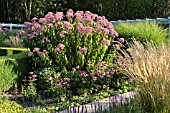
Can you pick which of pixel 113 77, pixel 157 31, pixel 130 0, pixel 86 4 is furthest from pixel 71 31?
pixel 86 4

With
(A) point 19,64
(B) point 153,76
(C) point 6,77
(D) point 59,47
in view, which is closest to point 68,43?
(D) point 59,47

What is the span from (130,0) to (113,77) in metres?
9.11

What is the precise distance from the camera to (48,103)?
17.2 feet

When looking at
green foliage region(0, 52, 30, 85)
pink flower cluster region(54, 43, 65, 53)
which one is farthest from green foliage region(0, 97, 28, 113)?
green foliage region(0, 52, 30, 85)

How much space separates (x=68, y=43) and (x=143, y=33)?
2.06 meters

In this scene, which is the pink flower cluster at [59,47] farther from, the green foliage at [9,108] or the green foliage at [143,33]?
the green foliage at [9,108]

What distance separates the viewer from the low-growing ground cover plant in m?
5.68

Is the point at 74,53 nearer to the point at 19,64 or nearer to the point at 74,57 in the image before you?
the point at 74,57

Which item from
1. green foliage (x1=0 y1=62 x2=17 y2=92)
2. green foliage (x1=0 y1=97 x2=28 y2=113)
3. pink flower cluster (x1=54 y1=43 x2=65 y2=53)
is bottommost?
green foliage (x1=0 y1=62 x2=17 y2=92)

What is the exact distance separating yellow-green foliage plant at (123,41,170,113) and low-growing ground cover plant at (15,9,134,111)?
6.14 feet

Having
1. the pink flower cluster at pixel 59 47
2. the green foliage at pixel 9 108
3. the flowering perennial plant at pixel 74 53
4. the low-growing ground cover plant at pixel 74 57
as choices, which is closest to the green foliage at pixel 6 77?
the low-growing ground cover plant at pixel 74 57

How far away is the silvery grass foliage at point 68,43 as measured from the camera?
19.6 feet

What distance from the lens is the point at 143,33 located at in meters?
7.39

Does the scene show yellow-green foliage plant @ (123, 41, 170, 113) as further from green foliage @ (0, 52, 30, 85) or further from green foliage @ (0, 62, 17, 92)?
green foliage @ (0, 52, 30, 85)
